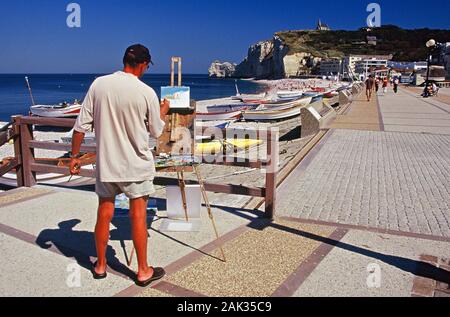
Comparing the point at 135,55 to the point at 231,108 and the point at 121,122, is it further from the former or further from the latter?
the point at 231,108

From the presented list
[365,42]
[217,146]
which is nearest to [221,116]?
[217,146]

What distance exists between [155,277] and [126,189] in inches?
33.7

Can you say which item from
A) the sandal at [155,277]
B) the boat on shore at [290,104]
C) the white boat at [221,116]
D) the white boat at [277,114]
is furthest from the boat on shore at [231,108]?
the sandal at [155,277]

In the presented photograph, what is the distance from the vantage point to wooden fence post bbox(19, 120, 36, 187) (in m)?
6.99

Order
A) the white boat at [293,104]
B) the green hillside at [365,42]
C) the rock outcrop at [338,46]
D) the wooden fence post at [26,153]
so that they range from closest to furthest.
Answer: the wooden fence post at [26,153] → the white boat at [293,104] → the green hillside at [365,42] → the rock outcrop at [338,46]

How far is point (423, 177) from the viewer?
8.37 meters

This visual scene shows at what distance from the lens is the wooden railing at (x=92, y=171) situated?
562 cm

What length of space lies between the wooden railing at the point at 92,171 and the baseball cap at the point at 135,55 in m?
2.26

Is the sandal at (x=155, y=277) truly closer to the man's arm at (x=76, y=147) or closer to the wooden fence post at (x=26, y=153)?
the man's arm at (x=76, y=147)

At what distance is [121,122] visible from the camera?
348 cm

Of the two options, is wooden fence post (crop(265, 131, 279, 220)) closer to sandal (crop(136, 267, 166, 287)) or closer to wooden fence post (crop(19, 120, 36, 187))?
sandal (crop(136, 267, 166, 287))

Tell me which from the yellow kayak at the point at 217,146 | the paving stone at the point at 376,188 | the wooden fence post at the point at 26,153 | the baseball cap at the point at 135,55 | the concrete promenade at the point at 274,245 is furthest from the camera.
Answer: the yellow kayak at the point at 217,146
